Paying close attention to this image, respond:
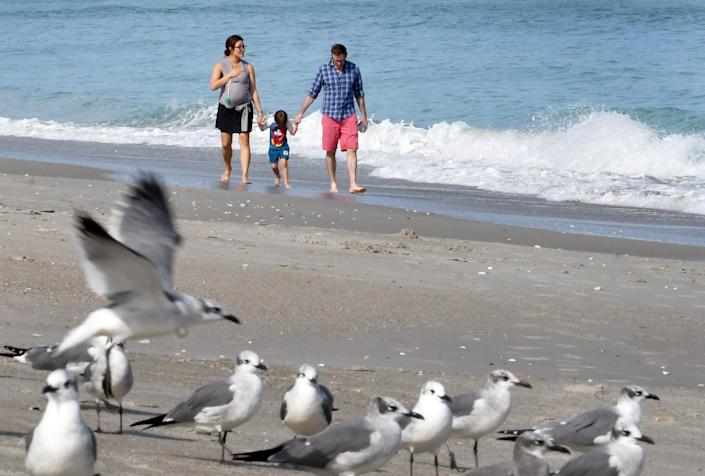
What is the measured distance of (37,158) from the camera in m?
22.6

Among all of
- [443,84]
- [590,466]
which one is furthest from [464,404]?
[443,84]

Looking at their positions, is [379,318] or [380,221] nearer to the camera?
[379,318]

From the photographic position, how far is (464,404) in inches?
300

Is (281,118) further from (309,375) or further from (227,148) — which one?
(309,375)

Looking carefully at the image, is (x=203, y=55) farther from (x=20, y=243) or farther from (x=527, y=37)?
(x=20, y=243)

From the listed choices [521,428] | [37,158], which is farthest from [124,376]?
[37,158]

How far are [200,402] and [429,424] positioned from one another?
116 centimetres

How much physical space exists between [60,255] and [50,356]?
411 centimetres

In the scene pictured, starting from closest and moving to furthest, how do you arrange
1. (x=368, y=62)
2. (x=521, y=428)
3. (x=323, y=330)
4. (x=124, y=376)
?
(x=124, y=376)
(x=521, y=428)
(x=323, y=330)
(x=368, y=62)

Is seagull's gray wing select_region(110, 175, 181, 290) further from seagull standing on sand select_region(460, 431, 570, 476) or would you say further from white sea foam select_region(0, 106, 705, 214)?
white sea foam select_region(0, 106, 705, 214)

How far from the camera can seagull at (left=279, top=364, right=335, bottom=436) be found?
24.0 ft

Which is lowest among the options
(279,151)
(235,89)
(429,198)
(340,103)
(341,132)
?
(429,198)

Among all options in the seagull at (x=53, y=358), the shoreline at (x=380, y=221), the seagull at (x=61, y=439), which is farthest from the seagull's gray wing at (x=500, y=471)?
the shoreline at (x=380, y=221)

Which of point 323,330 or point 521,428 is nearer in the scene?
point 521,428
